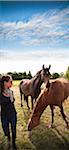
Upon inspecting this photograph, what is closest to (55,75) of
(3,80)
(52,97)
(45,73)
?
(45,73)

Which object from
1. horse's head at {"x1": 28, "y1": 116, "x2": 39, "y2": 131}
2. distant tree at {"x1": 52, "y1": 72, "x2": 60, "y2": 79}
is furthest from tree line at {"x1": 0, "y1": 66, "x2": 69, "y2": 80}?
horse's head at {"x1": 28, "y1": 116, "x2": 39, "y2": 131}

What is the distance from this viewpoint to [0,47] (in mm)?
2230

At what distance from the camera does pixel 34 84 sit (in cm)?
235

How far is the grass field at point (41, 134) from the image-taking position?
7.29 ft

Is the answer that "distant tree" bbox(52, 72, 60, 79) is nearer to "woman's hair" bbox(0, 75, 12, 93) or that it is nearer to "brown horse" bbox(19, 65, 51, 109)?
"brown horse" bbox(19, 65, 51, 109)

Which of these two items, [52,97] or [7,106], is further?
[52,97]

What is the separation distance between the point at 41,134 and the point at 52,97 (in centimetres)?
35

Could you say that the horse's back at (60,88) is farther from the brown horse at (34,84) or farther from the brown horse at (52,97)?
the brown horse at (34,84)

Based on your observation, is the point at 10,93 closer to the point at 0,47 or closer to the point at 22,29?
the point at 0,47

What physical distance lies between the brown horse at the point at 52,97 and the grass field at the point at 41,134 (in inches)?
1.6

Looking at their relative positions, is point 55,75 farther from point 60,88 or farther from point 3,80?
point 3,80

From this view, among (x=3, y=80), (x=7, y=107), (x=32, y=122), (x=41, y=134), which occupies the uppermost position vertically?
(x=3, y=80)

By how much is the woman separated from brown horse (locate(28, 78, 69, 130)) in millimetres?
179

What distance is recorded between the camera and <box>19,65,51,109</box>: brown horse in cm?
227
